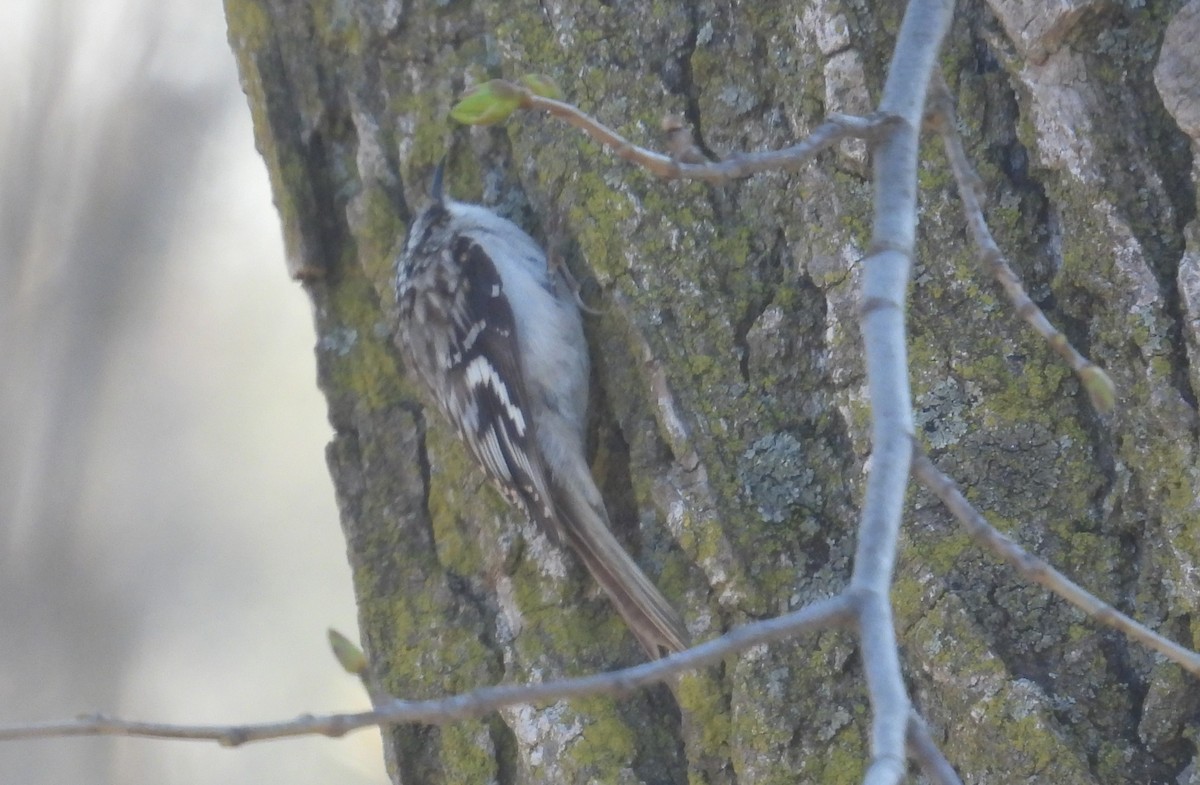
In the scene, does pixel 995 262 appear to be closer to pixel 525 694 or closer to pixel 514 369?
pixel 525 694

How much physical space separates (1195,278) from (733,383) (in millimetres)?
664

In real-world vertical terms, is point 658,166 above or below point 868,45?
below

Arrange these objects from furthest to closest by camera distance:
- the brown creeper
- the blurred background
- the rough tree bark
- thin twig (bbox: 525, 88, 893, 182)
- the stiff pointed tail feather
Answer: the blurred background → the brown creeper → the stiff pointed tail feather → the rough tree bark → thin twig (bbox: 525, 88, 893, 182)

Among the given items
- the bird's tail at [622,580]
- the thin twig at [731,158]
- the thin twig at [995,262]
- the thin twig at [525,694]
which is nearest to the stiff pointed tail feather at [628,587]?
the bird's tail at [622,580]

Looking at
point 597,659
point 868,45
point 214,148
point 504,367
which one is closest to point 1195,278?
point 868,45

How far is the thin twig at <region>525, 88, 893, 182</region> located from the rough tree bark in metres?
0.56

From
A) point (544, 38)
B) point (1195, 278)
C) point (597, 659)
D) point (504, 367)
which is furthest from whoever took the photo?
point (504, 367)

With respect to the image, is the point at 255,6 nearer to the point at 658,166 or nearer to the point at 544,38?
the point at 544,38

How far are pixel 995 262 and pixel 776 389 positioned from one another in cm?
60

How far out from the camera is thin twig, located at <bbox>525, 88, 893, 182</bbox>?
3.99 ft

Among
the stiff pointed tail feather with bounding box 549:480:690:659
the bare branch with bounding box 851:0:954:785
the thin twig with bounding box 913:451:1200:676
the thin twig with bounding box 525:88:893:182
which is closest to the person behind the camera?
the bare branch with bounding box 851:0:954:785

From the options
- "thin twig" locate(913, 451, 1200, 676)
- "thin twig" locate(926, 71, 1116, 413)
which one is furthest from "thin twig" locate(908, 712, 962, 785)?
"thin twig" locate(926, 71, 1116, 413)

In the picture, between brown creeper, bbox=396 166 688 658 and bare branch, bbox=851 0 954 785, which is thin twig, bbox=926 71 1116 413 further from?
brown creeper, bbox=396 166 688 658

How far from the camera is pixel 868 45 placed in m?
1.92
